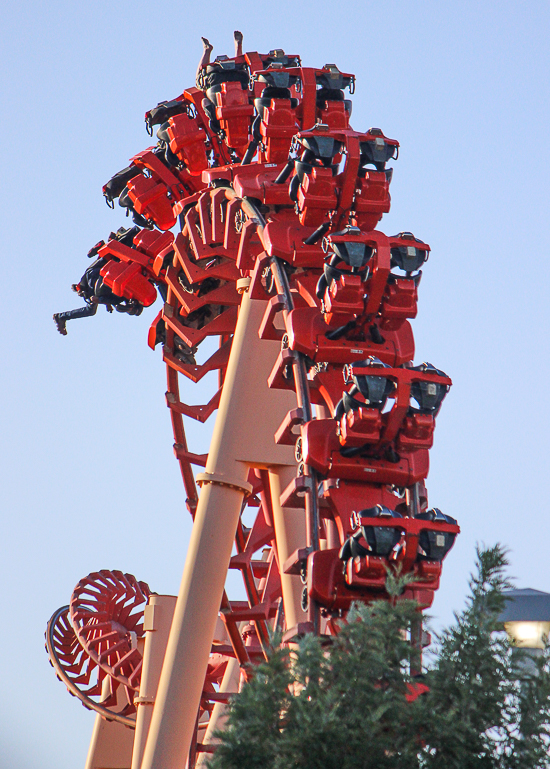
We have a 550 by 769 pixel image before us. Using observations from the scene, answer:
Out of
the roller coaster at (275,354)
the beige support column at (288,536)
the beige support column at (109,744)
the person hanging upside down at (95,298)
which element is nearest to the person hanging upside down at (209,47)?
the roller coaster at (275,354)

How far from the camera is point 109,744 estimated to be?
22.2 m

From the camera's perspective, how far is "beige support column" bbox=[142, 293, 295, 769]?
12398 mm

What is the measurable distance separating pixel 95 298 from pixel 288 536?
694 centimetres

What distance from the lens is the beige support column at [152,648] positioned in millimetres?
16953

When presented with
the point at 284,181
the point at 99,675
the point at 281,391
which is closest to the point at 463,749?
the point at 281,391

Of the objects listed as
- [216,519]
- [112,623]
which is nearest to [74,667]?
[112,623]

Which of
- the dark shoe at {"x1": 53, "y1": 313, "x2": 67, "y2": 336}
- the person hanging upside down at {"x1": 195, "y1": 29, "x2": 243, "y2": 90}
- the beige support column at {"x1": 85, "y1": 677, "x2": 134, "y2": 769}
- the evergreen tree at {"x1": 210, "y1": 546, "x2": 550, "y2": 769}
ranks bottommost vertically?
the evergreen tree at {"x1": 210, "y1": 546, "x2": 550, "y2": 769}

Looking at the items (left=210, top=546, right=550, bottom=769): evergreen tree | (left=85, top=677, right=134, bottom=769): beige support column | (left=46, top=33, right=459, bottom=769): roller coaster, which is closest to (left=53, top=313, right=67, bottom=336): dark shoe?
(left=46, top=33, right=459, bottom=769): roller coaster

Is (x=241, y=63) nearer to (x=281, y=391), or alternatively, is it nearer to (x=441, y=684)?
(x=281, y=391)

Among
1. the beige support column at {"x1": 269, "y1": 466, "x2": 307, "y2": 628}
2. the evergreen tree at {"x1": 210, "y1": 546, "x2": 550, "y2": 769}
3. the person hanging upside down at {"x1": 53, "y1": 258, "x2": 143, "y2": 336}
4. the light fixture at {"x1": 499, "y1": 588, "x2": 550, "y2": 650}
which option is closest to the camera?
the light fixture at {"x1": 499, "y1": 588, "x2": 550, "y2": 650}

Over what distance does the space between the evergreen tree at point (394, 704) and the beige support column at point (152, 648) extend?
31.7ft

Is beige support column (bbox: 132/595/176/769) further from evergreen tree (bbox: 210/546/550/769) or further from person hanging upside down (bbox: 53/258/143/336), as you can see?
evergreen tree (bbox: 210/546/550/769)

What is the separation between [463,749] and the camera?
7.13 m

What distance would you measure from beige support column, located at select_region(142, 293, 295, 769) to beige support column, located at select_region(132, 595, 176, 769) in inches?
161
